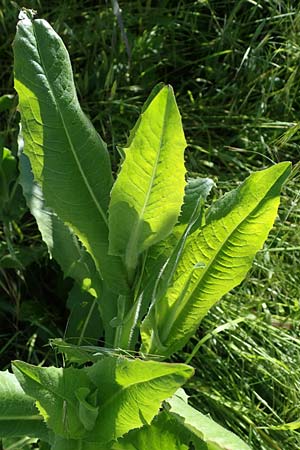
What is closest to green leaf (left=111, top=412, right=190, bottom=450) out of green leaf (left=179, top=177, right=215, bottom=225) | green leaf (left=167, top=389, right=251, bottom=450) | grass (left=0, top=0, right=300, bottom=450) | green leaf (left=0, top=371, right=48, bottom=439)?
green leaf (left=167, top=389, right=251, bottom=450)

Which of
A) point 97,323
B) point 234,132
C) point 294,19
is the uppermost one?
point 294,19

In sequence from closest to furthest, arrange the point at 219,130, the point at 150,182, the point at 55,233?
the point at 150,182, the point at 55,233, the point at 219,130

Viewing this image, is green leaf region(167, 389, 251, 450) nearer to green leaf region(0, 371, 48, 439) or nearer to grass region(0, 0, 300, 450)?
green leaf region(0, 371, 48, 439)

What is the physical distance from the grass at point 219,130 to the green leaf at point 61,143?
46 centimetres

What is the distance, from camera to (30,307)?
156 cm

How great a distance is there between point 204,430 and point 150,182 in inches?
13.1

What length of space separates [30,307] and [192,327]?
0.63m

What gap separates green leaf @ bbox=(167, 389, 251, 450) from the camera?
0.92m

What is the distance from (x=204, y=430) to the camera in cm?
95

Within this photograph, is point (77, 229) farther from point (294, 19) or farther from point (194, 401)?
point (294, 19)

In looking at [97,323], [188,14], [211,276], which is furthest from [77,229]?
[188,14]

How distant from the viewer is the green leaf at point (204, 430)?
3.02 ft

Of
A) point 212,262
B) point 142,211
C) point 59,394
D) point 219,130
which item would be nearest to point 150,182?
point 142,211

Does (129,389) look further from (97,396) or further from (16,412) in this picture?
(16,412)
